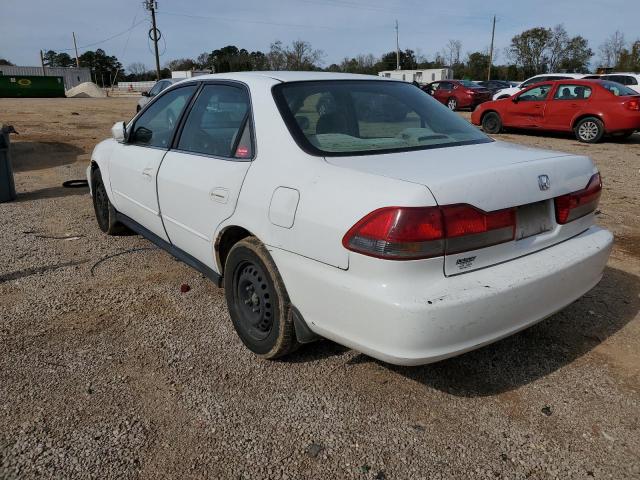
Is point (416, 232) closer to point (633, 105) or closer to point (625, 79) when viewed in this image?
point (633, 105)

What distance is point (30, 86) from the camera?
39.5 m

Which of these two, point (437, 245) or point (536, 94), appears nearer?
point (437, 245)

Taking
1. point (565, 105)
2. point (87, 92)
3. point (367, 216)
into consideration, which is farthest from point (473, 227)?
point (87, 92)

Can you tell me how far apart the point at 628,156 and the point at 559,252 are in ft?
32.6

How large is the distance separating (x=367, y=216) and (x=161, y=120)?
2552mm

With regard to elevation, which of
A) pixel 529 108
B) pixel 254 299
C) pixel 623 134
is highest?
pixel 529 108

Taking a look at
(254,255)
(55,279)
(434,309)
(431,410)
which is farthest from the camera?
(55,279)

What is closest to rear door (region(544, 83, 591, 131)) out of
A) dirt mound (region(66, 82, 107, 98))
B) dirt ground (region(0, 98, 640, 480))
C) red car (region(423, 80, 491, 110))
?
red car (region(423, 80, 491, 110))

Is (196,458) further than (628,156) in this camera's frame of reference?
No

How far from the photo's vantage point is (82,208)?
261 inches

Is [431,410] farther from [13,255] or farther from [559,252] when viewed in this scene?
[13,255]

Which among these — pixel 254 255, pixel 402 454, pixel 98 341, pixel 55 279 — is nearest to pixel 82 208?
pixel 55 279

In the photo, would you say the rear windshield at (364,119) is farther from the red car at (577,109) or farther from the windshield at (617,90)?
the windshield at (617,90)

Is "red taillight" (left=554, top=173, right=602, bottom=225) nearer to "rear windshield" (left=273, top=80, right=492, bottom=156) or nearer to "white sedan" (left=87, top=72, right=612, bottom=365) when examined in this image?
"white sedan" (left=87, top=72, right=612, bottom=365)
